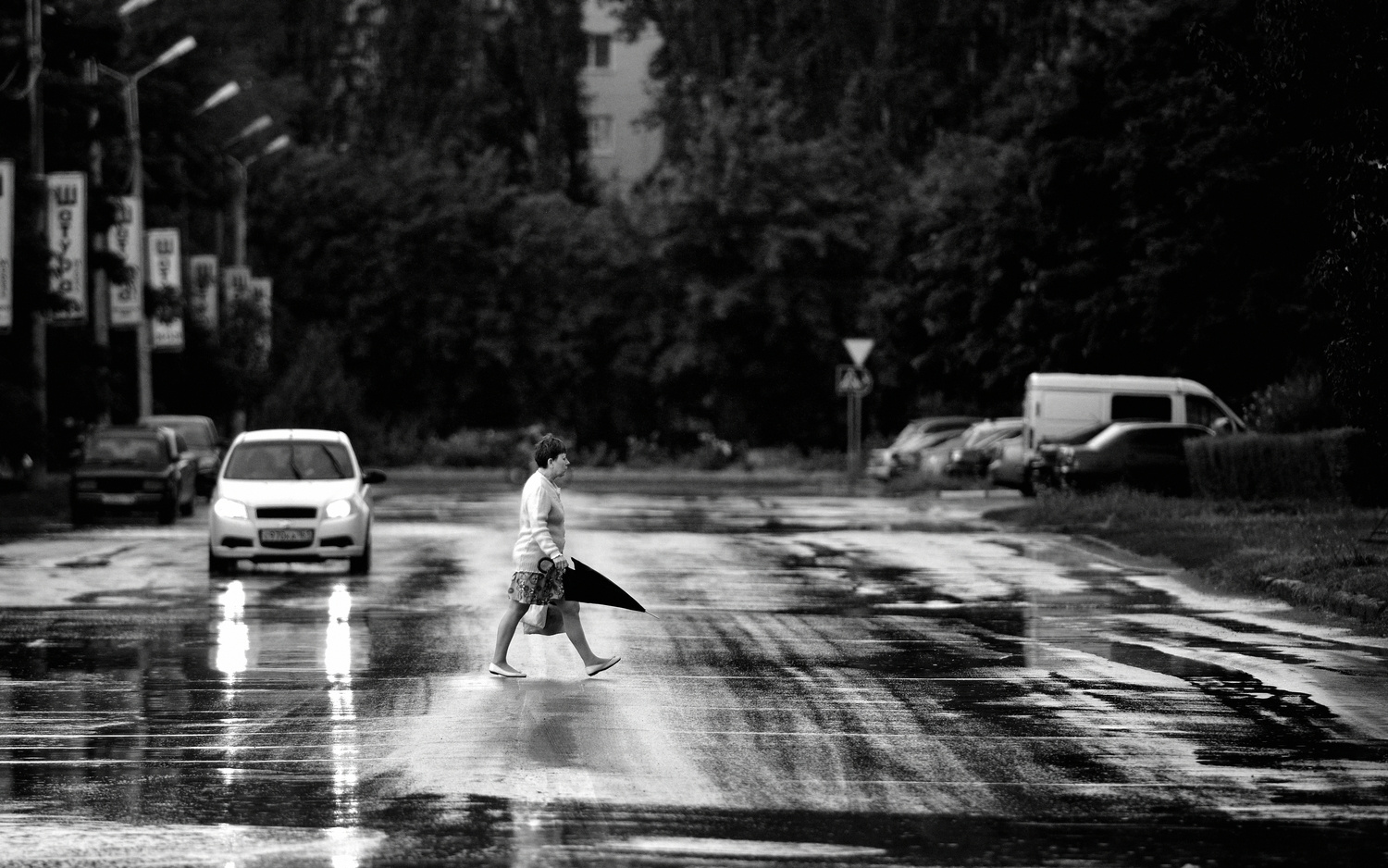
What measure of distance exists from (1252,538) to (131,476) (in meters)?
18.9

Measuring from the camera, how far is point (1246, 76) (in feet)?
64.2

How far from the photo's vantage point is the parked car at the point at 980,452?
48.8 meters

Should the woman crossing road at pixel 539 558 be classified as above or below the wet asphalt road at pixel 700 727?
above

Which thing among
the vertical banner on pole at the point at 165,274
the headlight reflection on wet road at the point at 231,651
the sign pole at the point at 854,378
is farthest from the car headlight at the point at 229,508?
the vertical banner on pole at the point at 165,274

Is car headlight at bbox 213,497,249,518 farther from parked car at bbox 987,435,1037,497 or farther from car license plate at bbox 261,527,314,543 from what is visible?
parked car at bbox 987,435,1037,497

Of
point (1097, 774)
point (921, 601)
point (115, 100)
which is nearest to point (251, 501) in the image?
point (921, 601)

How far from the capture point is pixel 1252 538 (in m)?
25.2

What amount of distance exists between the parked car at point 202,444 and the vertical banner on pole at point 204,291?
12118mm

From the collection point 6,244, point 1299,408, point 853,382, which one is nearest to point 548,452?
point 1299,408

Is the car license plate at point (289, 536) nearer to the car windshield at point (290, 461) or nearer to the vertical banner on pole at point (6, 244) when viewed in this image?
the car windshield at point (290, 461)

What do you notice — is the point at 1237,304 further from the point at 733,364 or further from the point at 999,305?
the point at 733,364

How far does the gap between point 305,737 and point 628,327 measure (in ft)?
190

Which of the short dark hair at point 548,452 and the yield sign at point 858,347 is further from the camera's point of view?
the yield sign at point 858,347

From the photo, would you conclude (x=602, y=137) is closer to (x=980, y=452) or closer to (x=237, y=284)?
(x=237, y=284)
